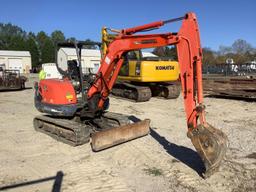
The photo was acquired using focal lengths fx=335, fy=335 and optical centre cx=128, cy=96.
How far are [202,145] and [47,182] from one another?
7.89 ft

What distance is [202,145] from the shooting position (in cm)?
505

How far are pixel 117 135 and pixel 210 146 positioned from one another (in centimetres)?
243

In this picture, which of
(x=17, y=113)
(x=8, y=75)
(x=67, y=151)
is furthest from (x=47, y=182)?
(x=8, y=75)

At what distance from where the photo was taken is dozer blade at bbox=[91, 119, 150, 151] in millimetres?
6434

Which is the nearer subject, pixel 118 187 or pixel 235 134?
pixel 118 187

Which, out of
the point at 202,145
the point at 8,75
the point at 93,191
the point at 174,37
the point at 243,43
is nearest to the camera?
the point at 93,191

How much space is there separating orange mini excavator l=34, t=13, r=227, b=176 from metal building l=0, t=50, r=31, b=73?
55.8 m

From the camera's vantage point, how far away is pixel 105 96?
25.4ft

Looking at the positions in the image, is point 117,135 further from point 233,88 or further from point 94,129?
point 233,88

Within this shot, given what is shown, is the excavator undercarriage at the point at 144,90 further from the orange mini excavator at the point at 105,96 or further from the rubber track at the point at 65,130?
the rubber track at the point at 65,130

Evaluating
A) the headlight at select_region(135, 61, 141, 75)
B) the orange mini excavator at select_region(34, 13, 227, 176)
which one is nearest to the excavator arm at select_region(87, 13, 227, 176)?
the orange mini excavator at select_region(34, 13, 227, 176)

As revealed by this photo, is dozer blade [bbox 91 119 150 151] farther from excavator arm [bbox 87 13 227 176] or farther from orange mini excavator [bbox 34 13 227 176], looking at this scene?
excavator arm [bbox 87 13 227 176]

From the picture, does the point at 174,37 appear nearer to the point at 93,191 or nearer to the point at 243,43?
the point at 93,191

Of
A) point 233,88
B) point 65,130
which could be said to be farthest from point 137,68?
point 65,130
